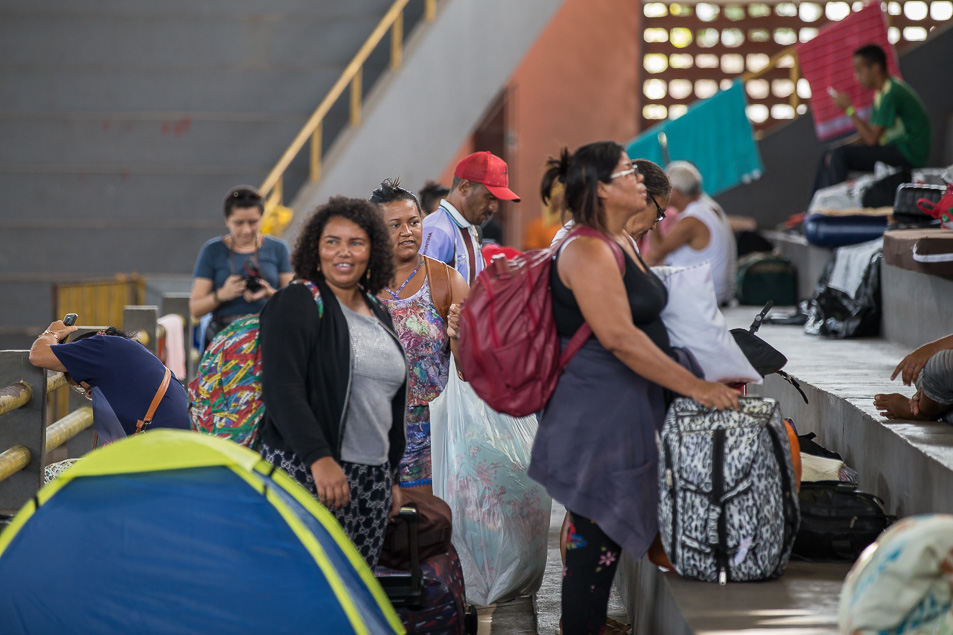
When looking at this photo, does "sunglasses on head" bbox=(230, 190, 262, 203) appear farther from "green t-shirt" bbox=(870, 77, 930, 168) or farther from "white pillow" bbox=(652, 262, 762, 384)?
"green t-shirt" bbox=(870, 77, 930, 168)

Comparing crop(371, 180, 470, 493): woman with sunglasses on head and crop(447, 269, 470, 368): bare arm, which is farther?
crop(371, 180, 470, 493): woman with sunglasses on head

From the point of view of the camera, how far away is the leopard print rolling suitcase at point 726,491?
2852mm

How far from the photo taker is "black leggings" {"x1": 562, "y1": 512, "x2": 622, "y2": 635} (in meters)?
3.03

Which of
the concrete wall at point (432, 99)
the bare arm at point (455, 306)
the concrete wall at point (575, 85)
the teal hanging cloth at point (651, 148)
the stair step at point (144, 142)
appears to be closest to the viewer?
the bare arm at point (455, 306)

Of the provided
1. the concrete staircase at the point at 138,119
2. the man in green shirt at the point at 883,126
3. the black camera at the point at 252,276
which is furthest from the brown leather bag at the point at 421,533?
the concrete staircase at the point at 138,119

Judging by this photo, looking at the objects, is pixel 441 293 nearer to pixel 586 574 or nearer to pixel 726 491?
pixel 586 574

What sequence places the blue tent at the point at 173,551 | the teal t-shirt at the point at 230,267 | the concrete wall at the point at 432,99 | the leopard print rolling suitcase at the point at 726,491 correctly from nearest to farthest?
the blue tent at the point at 173,551, the leopard print rolling suitcase at the point at 726,491, the teal t-shirt at the point at 230,267, the concrete wall at the point at 432,99

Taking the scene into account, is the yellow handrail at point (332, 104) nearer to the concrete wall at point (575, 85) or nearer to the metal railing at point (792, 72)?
the concrete wall at point (575, 85)

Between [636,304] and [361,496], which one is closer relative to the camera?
[636,304]

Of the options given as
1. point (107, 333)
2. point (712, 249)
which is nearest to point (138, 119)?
point (712, 249)

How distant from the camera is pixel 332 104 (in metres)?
11.8

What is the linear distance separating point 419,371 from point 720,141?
7595 millimetres

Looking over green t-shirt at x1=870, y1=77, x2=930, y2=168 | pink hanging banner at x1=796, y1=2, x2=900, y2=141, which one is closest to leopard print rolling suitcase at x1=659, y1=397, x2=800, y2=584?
green t-shirt at x1=870, y1=77, x2=930, y2=168

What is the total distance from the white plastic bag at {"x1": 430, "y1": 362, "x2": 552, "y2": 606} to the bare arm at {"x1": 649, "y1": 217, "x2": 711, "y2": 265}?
402 cm
